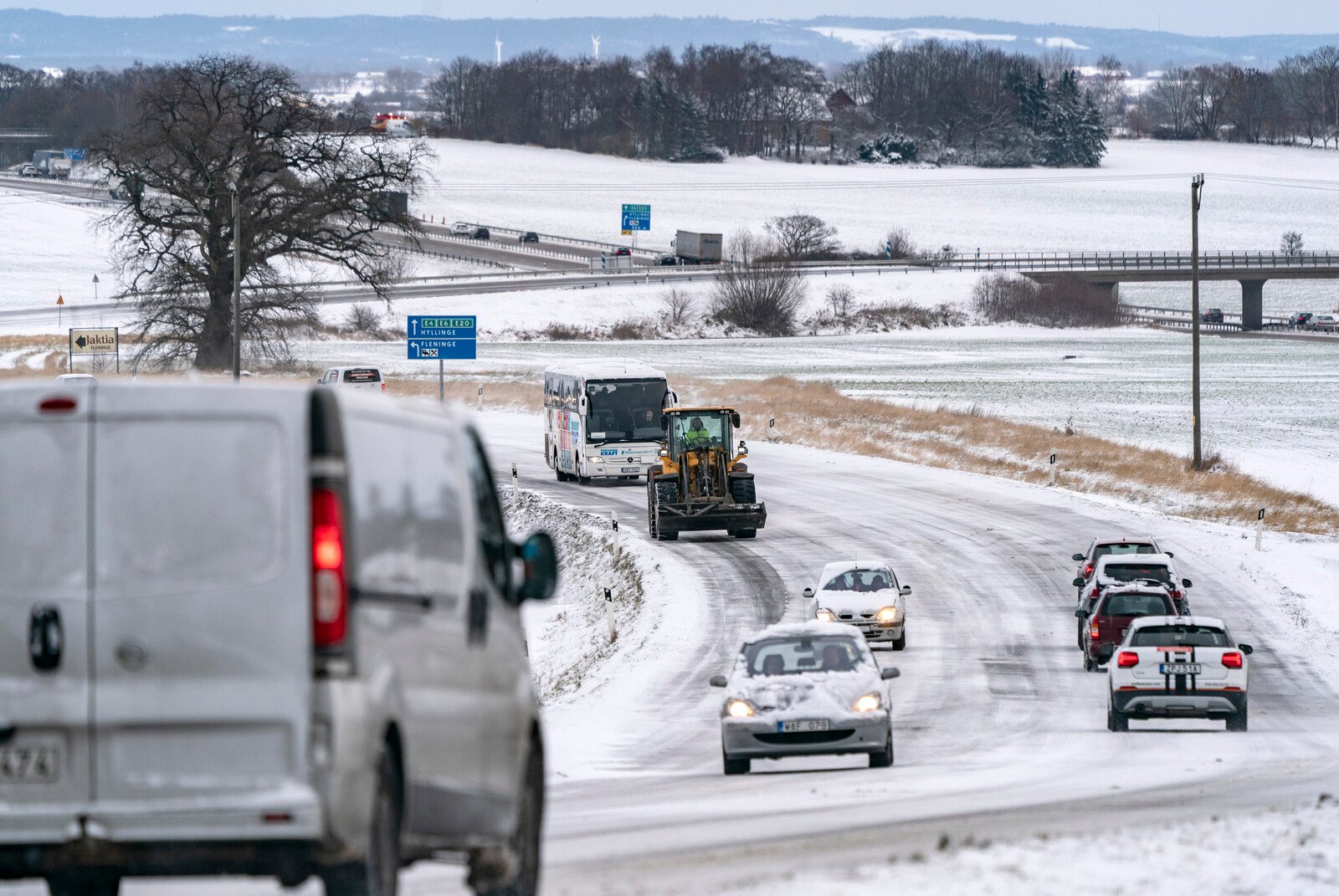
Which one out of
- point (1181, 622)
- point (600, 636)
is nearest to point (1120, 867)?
point (1181, 622)

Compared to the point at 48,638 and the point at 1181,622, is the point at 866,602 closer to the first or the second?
the point at 1181,622

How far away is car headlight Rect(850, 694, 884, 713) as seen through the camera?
1773cm

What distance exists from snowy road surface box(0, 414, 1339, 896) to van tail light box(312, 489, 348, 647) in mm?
3069

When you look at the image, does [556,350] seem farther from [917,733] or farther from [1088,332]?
[917,733]

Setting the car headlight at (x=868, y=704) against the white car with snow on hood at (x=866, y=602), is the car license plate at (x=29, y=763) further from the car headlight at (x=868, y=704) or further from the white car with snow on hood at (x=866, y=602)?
the white car with snow on hood at (x=866, y=602)

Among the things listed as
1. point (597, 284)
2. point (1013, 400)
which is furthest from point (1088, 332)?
point (1013, 400)

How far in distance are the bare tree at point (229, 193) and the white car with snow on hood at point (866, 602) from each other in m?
52.5

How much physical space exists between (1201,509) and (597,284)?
83835mm

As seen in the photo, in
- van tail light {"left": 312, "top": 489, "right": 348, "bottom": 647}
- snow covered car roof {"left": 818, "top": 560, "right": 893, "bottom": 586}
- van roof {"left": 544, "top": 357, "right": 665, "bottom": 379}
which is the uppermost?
van tail light {"left": 312, "top": 489, "right": 348, "bottom": 647}

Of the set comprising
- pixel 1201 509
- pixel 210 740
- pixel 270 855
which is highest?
pixel 210 740

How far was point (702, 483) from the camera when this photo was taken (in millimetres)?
41375

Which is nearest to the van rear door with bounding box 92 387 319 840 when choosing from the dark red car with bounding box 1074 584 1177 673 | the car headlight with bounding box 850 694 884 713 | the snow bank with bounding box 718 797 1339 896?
the snow bank with bounding box 718 797 1339 896

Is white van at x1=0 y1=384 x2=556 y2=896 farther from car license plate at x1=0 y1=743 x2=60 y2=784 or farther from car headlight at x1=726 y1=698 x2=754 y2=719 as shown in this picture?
car headlight at x1=726 y1=698 x2=754 y2=719

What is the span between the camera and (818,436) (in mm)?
67250
